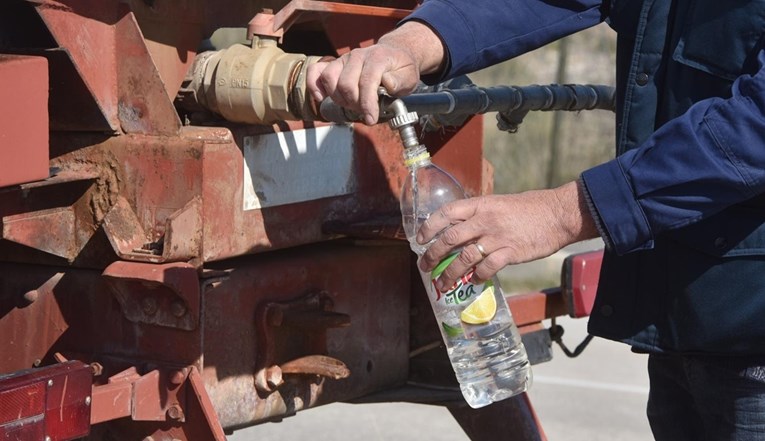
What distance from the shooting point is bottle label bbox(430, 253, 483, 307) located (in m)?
2.27

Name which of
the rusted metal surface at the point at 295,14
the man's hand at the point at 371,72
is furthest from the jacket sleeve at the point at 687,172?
the rusted metal surface at the point at 295,14

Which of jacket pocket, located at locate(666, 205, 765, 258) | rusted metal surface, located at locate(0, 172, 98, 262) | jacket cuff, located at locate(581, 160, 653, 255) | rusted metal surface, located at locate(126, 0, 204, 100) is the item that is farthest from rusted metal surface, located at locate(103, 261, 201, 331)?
jacket pocket, located at locate(666, 205, 765, 258)

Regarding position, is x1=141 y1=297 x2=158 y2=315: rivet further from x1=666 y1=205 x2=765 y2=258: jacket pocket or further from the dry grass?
the dry grass

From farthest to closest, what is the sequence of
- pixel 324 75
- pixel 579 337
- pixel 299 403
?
1. pixel 579 337
2. pixel 299 403
3. pixel 324 75

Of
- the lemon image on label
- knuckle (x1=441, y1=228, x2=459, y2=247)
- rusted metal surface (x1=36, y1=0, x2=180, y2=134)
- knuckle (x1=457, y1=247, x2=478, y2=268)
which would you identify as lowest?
the lemon image on label

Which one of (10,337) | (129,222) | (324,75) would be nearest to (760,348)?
(324,75)

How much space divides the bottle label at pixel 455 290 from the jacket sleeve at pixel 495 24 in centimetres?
53

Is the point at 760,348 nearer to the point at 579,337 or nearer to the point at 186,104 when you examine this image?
the point at 186,104

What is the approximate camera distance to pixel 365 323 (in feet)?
10.9

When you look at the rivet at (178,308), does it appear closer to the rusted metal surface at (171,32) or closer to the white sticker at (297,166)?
the white sticker at (297,166)

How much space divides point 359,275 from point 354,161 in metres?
0.32

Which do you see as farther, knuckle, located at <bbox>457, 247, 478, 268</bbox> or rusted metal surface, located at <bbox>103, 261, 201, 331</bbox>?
rusted metal surface, located at <bbox>103, 261, 201, 331</bbox>

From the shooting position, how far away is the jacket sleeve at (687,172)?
2162 millimetres

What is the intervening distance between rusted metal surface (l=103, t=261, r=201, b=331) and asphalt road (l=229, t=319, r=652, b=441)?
310 cm
